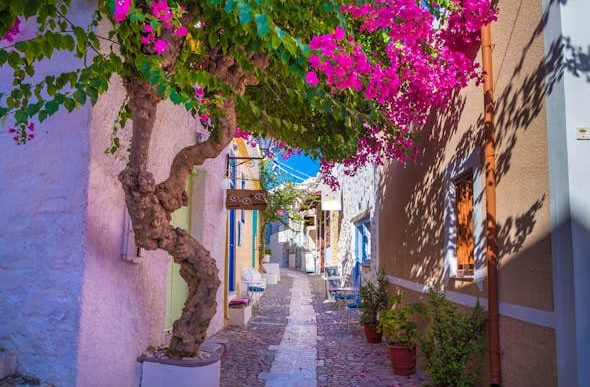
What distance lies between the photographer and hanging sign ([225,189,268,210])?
8594 mm

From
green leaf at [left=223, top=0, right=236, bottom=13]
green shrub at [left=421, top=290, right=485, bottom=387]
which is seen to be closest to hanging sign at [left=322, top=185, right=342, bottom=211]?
green shrub at [left=421, top=290, right=485, bottom=387]

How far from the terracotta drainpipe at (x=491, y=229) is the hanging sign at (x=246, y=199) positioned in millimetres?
4431

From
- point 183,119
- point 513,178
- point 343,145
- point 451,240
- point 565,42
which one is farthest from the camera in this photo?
point 183,119

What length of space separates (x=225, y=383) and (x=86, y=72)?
3.89 meters

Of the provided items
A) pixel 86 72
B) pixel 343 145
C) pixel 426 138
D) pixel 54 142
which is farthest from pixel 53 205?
pixel 426 138

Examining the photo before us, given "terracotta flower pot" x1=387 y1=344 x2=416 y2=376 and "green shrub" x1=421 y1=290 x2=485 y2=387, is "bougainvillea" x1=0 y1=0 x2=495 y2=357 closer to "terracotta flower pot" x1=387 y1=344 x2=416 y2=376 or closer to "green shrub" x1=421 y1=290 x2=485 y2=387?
"green shrub" x1=421 y1=290 x2=485 y2=387

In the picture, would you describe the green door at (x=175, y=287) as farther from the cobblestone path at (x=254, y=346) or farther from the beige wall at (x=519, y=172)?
the beige wall at (x=519, y=172)

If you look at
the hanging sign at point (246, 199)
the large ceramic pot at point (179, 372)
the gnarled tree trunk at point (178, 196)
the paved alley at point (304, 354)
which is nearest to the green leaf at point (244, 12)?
the gnarled tree trunk at point (178, 196)

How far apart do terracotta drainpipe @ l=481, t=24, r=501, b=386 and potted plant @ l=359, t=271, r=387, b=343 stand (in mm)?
4203

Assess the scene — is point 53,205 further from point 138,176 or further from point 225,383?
point 225,383

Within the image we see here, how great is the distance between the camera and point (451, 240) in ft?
18.6

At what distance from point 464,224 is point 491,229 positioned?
3.85 ft

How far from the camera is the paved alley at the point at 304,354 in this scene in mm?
6102

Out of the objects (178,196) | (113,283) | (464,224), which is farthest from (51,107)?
Answer: (464,224)
